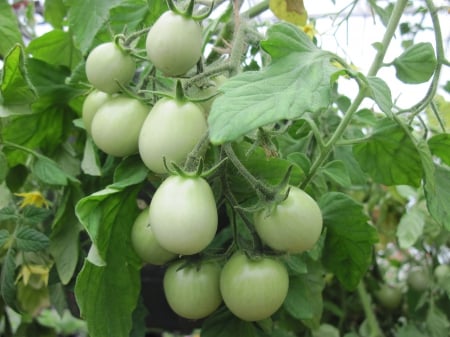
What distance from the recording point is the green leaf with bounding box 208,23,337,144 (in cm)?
32

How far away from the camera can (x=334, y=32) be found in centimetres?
69

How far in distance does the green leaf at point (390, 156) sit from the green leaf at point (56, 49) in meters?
0.37

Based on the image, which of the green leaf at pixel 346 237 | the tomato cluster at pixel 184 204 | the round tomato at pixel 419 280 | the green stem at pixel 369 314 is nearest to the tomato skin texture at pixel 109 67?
the tomato cluster at pixel 184 204

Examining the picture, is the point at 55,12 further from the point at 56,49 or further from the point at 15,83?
the point at 15,83

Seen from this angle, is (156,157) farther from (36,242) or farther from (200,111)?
(36,242)

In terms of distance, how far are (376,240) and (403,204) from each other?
1.47ft

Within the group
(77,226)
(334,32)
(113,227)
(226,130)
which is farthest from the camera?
(334,32)

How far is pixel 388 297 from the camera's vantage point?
956mm

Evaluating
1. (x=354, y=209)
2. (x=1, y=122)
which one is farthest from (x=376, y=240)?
(x=1, y=122)

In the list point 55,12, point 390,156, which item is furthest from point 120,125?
point 55,12

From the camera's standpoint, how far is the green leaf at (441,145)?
1.72 ft

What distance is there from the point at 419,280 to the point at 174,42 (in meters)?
0.68

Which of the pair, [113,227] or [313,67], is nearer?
[313,67]

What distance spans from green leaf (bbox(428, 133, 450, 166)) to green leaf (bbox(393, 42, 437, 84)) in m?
0.06
